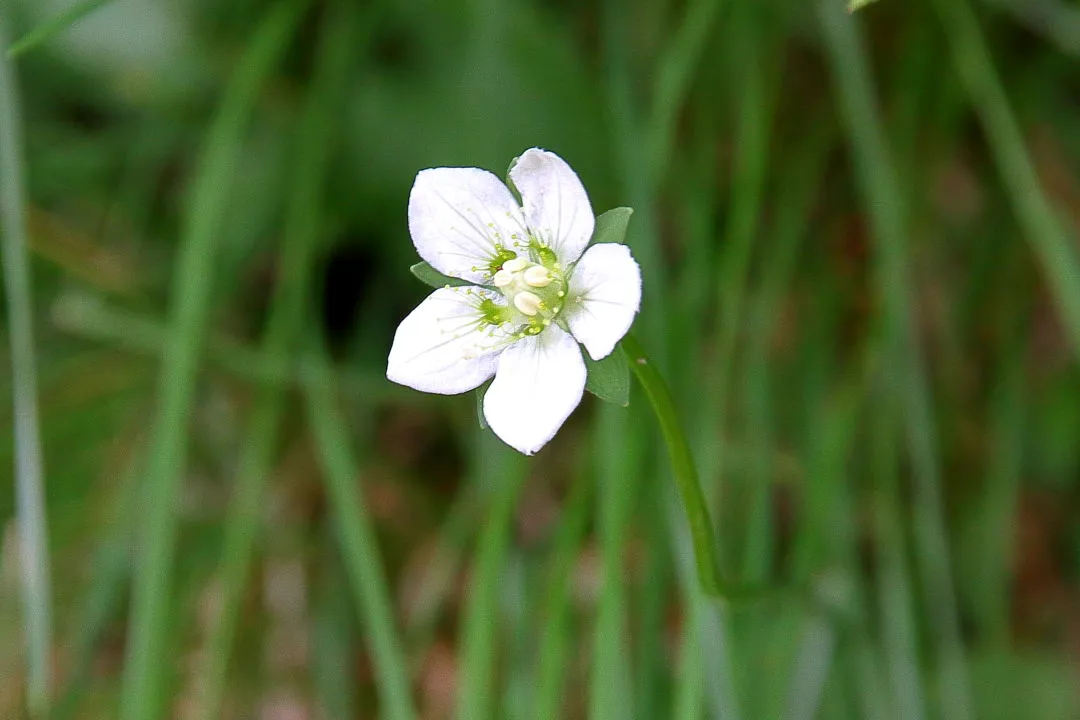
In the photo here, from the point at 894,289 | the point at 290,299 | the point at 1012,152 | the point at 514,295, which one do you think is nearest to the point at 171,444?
the point at 290,299

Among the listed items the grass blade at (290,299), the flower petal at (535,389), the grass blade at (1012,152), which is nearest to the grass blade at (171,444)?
the grass blade at (290,299)

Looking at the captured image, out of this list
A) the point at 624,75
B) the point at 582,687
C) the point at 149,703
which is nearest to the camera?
the point at 149,703

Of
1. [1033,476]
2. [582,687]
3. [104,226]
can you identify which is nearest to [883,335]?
[1033,476]

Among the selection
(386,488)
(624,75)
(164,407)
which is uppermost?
(624,75)

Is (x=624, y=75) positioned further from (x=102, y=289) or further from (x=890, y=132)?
(x=102, y=289)

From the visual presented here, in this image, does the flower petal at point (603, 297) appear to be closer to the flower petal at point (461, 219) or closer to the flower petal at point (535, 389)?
the flower petal at point (535, 389)

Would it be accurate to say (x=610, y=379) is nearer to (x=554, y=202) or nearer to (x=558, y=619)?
(x=554, y=202)
